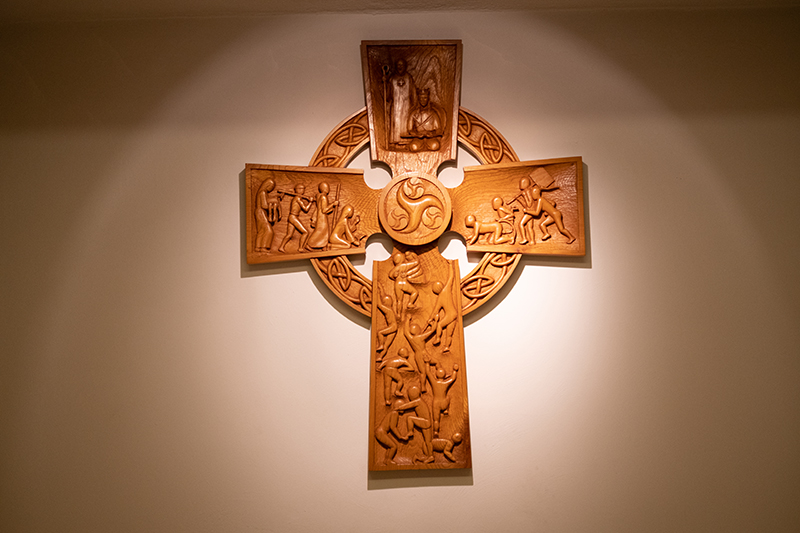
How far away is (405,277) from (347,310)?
0.29 meters

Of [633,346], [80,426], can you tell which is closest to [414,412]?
[633,346]

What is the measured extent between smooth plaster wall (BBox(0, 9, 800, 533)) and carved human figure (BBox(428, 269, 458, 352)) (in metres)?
0.10

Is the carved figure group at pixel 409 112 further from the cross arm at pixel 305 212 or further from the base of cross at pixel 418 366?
the base of cross at pixel 418 366

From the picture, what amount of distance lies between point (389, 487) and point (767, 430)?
1.60 m

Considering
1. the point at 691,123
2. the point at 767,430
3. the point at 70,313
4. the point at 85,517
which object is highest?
the point at 691,123

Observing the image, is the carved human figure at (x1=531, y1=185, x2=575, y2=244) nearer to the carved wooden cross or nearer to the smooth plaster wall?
the carved wooden cross

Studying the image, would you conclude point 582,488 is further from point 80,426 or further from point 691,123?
point 80,426

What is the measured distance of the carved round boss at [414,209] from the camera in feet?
7.24

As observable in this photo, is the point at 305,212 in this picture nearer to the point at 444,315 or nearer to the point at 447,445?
the point at 444,315

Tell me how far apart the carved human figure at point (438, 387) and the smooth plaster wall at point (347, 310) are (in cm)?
15

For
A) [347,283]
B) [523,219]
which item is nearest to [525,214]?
[523,219]

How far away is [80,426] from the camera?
2205 mm

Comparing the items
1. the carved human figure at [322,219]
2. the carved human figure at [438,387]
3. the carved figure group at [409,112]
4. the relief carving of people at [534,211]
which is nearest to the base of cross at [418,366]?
the carved human figure at [438,387]

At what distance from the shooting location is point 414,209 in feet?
7.24
